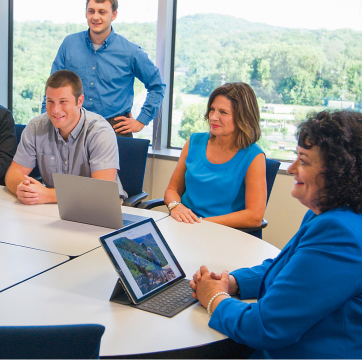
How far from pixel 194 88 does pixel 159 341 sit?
3.19 meters

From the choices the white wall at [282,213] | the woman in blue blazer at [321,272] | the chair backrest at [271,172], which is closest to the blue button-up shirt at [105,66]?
the white wall at [282,213]

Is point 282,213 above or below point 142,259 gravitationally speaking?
below

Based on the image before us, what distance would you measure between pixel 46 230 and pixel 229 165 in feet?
3.35

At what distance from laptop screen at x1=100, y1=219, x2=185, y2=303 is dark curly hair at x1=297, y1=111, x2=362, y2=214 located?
526mm

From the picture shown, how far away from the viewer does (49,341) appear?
2.18ft

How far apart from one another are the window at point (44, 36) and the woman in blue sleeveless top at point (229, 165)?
1789mm

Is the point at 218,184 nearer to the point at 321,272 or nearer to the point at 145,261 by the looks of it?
the point at 145,261

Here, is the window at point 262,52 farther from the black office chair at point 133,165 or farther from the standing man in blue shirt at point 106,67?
the black office chair at point 133,165

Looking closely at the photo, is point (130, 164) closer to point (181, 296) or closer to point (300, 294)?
point (181, 296)

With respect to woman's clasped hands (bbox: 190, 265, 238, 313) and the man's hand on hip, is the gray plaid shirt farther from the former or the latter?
woman's clasped hands (bbox: 190, 265, 238, 313)

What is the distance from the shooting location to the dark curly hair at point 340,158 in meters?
1.01

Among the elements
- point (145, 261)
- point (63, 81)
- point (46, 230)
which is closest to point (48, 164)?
point (63, 81)

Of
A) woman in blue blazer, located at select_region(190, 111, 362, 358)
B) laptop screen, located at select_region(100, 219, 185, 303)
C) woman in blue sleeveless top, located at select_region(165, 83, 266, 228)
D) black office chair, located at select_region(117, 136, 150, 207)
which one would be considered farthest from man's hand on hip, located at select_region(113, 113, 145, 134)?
woman in blue blazer, located at select_region(190, 111, 362, 358)

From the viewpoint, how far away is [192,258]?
5.16 feet
